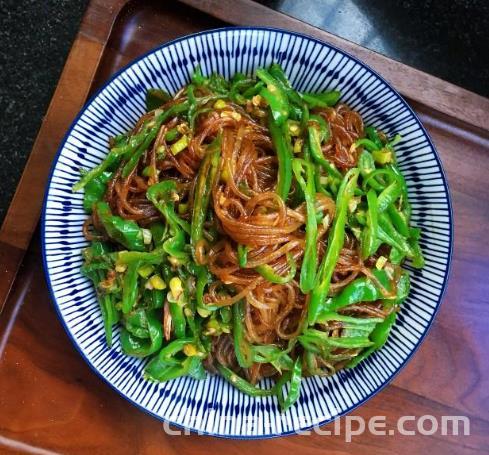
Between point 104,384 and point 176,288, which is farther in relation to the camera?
point 104,384

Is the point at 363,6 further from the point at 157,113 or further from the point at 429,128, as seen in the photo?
the point at 157,113

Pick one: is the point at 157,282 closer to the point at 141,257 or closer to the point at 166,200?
the point at 141,257

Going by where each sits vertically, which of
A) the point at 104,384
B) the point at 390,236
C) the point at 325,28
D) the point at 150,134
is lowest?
the point at 104,384

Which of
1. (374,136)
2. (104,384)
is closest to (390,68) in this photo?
(374,136)

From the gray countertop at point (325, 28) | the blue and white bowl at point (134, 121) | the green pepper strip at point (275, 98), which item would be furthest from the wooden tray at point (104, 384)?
the gray countertop at point (325, 28)

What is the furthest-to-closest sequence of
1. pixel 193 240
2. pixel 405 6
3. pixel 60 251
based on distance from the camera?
pixel 405 6
pixel 60 251
pixel 193 240

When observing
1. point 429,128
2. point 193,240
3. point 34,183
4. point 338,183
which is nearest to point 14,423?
point 34,183
